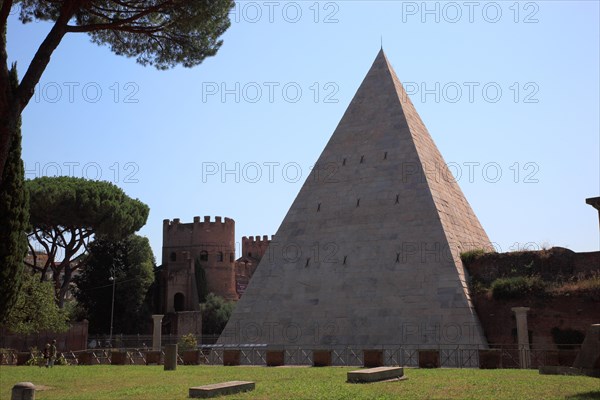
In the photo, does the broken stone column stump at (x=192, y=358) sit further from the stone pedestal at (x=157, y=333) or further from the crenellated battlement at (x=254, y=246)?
the crenellated battlement at (x=254, y=246)

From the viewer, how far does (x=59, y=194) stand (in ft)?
98.5

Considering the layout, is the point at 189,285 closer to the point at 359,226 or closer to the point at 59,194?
the point at 59,194

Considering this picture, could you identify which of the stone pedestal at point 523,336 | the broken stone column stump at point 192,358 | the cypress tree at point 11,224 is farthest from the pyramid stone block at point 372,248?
the cypress tree at point 11,224

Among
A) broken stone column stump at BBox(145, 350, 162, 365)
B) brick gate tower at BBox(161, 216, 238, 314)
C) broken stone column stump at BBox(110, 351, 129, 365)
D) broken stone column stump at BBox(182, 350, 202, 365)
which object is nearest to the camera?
broken stone column stump at BBox(182, 350, 202, 365)

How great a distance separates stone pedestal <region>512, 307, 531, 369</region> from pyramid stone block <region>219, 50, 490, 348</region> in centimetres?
100

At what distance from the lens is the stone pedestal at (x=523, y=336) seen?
48.0 feet

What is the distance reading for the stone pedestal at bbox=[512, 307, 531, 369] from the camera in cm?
1463

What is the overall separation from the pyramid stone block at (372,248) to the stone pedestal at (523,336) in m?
1.00

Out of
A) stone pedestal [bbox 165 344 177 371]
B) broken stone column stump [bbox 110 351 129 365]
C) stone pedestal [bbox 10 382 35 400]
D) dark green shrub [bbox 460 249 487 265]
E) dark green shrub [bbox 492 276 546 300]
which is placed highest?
dark green shrub [bbox 460 249 487 265]

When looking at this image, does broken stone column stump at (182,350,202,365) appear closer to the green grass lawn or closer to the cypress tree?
the green grass lawn

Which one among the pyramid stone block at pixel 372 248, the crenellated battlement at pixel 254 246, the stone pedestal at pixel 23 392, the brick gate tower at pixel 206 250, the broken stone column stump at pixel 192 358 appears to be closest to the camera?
the stone pedestal at pixel 23 392

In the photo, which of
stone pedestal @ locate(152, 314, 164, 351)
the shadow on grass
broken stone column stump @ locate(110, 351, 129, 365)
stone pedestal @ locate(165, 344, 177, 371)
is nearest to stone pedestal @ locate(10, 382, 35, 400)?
the shadow on grass

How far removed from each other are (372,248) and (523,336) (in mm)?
4779

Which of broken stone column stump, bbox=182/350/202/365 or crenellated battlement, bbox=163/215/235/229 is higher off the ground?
crenellated battlement, bbox=163/215/235/229
